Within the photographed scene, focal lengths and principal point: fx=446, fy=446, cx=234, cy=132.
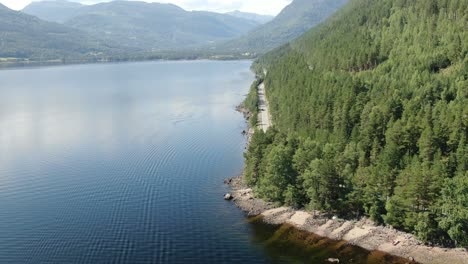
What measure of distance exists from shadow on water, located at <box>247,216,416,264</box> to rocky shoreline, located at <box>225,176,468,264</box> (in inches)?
35.2

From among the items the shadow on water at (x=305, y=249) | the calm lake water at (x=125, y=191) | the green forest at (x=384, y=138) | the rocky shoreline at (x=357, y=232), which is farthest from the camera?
the calm lake water at (x=125, y=191)

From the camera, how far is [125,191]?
74188mm

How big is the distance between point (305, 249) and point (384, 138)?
28164 millimetres

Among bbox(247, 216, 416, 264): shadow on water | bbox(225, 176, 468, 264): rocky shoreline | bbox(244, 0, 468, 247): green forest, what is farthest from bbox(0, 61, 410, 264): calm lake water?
bbox(244, 0, 468, 247): green forest

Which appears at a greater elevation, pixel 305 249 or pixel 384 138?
pixel 384 138

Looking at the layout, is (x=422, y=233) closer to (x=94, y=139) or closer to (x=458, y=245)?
(x=458, y=245)

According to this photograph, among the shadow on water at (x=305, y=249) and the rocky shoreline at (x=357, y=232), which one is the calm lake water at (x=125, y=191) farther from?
the rocky shoreline at (x=357, y=232)

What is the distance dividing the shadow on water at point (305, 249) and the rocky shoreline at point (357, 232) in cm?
90

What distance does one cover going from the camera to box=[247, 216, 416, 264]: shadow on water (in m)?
50.4

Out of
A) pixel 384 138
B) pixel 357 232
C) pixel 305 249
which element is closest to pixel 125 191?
pixel 305 249

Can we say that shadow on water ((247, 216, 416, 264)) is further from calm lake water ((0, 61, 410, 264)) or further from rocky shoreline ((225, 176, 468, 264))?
rocky shoreline ((225, 176, 468, 264))

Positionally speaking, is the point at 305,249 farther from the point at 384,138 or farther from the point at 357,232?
the point at 384,138

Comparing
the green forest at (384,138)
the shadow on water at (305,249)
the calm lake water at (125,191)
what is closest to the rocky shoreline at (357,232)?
the shadow on water at (305,249)

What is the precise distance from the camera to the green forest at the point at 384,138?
5112 cm
